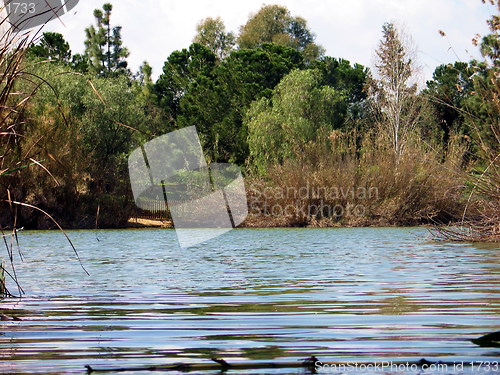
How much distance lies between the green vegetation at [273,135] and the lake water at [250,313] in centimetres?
390

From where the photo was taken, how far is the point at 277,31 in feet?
220

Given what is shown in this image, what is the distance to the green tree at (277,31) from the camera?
6544 cm

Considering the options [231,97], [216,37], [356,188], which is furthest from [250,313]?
[216,37]

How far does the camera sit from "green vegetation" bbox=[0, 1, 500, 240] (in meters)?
30.4

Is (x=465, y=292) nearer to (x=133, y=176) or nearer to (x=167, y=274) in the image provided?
(x=167, y=274)

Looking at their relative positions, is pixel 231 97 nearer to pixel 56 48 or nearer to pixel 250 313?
pixel 56 48

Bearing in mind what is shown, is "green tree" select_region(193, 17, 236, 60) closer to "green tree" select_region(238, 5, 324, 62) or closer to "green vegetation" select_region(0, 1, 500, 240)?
"green tree" select_region(238, 5, 324, 62)

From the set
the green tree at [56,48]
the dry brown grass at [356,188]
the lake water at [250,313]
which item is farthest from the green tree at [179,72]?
the lake water at [250,313]

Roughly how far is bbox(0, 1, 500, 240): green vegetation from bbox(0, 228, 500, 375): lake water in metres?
3.90

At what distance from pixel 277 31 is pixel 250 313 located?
62.2 metres

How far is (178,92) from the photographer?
2282 inches

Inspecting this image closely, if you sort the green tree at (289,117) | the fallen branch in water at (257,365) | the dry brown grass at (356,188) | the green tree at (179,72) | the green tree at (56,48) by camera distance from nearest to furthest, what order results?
the fallen branch in water at (257,365) → the dry brown grass at (356,188) → the green tree at (289,117) → the green tree at (56,48) → the green tree at (179,72)

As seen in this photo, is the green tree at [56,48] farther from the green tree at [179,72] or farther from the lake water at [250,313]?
the lake water at [250,313]

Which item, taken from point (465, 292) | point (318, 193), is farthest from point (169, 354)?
point (318, 193)
